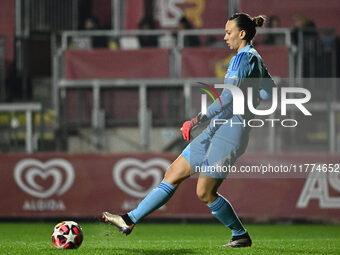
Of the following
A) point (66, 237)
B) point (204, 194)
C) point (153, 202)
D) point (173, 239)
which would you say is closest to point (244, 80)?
point (204, 194)

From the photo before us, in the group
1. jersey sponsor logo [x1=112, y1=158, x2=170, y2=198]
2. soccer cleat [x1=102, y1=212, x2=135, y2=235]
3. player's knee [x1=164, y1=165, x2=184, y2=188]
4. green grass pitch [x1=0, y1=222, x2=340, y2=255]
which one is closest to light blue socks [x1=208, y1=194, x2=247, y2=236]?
green grass pitch [x1=0, y1=222, x2=340, y2=255]

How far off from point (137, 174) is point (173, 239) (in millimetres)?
3324

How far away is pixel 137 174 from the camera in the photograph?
12867 mm

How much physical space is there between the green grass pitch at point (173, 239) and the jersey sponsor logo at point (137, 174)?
0.66m

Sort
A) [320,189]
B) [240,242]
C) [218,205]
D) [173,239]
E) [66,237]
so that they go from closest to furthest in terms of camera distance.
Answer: [218,205]
[66,237]
[240,242]
[173,239]
[320,189]

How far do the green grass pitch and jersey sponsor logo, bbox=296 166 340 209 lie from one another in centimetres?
40

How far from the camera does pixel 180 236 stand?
34.0 feet

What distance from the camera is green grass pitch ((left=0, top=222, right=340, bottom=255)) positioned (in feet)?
23.4

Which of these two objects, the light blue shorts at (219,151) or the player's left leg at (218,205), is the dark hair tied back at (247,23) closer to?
the light blue shorts at (219,151)

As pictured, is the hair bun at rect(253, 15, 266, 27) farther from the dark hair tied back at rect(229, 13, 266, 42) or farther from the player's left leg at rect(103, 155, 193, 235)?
the player's left leg at rect(103, 155, 193, 235)

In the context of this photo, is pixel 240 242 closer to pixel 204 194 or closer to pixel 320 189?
pixel 204 194

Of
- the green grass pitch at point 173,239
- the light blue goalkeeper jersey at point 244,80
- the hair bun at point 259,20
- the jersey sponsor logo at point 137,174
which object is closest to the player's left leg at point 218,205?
the green grass pitch at point 173,239

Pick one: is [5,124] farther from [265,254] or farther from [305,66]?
[265,254]

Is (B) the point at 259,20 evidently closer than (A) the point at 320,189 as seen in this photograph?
Yes
